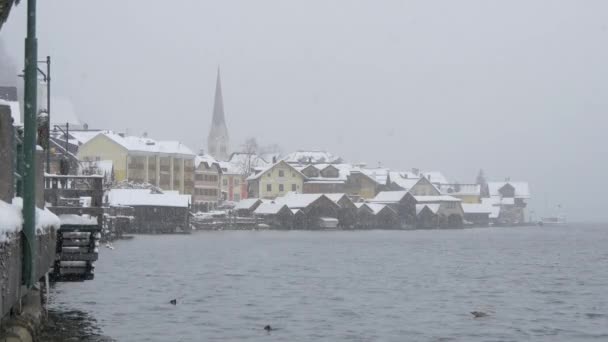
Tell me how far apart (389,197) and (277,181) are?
1808cm

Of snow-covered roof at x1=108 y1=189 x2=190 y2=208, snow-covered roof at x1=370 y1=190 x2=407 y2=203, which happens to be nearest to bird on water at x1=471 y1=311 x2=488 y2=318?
snow-covered roof at x1=108 y1=189 x2=190 y2=208

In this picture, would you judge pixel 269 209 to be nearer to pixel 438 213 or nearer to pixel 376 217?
pixel 376 217

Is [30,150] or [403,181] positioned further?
[403,181]

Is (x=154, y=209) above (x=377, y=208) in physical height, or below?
below

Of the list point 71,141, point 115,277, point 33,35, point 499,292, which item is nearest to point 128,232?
point 71,141

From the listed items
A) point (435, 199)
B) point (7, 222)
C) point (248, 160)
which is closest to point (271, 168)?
point (248, 160)

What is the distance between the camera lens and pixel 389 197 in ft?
503

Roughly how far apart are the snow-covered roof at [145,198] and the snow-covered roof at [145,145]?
781 inches

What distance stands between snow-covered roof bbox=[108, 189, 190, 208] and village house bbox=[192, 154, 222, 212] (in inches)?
1253

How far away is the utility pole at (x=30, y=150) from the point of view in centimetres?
1145

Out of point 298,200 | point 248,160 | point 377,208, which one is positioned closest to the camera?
point 298,200

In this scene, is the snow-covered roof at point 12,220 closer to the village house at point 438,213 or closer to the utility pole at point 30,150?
the utility pole at point 30,150

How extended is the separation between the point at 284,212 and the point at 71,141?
32.3 metres

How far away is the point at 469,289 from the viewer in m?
37.1
